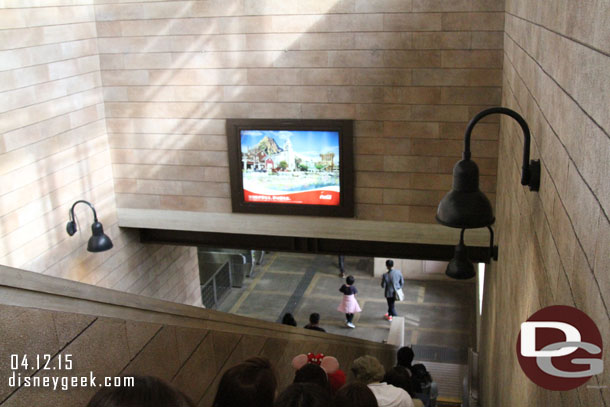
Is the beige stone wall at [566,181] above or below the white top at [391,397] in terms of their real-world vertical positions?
above

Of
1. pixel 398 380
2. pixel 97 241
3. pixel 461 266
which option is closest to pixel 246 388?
pixel 398 380

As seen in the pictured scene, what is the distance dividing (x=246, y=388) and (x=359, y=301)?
460 inches

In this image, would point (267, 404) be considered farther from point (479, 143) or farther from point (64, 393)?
point (479, 143)

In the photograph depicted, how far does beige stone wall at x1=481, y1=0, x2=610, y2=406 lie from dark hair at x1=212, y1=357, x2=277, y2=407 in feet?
3.51

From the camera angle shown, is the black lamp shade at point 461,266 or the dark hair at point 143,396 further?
the black lamp shade at point 461,266

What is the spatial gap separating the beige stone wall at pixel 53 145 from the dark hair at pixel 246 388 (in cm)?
551

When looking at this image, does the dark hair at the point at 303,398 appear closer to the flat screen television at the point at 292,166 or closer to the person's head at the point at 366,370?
the person's head at the point at 366,370

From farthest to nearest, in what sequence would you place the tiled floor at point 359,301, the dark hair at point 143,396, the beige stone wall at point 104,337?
the tiled floor at point 359,301
the beige stone wall at point 104,337
the dark hair at point 143,396

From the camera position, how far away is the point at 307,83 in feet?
26.0

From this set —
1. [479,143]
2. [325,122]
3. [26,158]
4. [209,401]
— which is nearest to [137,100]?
[26,158]

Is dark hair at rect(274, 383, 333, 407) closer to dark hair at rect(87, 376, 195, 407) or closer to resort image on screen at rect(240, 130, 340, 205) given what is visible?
dark hair at rect(87, 376, 195, 407)

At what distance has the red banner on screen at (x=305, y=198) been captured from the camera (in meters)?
8.28

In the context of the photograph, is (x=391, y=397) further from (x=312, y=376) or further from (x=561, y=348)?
(x=561, y=348)

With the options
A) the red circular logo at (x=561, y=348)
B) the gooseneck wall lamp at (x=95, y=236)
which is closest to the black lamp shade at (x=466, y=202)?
the red circular logo at (x=561, y=348)
